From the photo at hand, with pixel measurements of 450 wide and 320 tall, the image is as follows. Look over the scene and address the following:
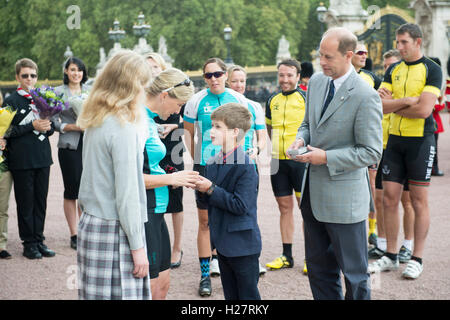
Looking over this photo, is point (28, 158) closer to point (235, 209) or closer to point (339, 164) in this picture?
point (235, 209)

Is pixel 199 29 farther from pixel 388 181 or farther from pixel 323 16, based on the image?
pixel 388 181

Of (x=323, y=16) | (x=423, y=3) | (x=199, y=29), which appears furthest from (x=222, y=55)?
(x=423, y=3)

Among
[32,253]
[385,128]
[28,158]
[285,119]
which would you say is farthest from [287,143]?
[32,253]

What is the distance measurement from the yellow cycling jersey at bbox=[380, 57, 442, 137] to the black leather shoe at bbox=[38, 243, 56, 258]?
3846 millimetres

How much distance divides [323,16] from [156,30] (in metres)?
18.5

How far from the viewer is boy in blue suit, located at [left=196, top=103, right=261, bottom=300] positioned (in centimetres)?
372

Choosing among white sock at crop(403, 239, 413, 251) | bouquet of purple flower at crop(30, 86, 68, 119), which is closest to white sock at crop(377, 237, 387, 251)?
white sock at crop(403, 239, 413, 251)

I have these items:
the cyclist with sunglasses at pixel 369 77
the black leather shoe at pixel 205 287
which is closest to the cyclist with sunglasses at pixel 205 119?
the black leather shoe at pixel 205 287

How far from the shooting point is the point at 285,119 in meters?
5.91

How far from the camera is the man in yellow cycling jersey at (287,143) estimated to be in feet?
19.2

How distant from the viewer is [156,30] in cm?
4331

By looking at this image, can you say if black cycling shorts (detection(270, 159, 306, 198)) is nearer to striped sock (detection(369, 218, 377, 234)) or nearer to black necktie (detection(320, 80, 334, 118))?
striped sock (detection(369, 218, 377, 234))

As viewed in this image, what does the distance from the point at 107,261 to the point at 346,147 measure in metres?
1.72

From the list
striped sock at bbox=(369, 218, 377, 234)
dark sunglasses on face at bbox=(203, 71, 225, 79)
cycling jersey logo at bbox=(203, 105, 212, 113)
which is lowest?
striped sock at bbox=(369, 218, 377, 234)
